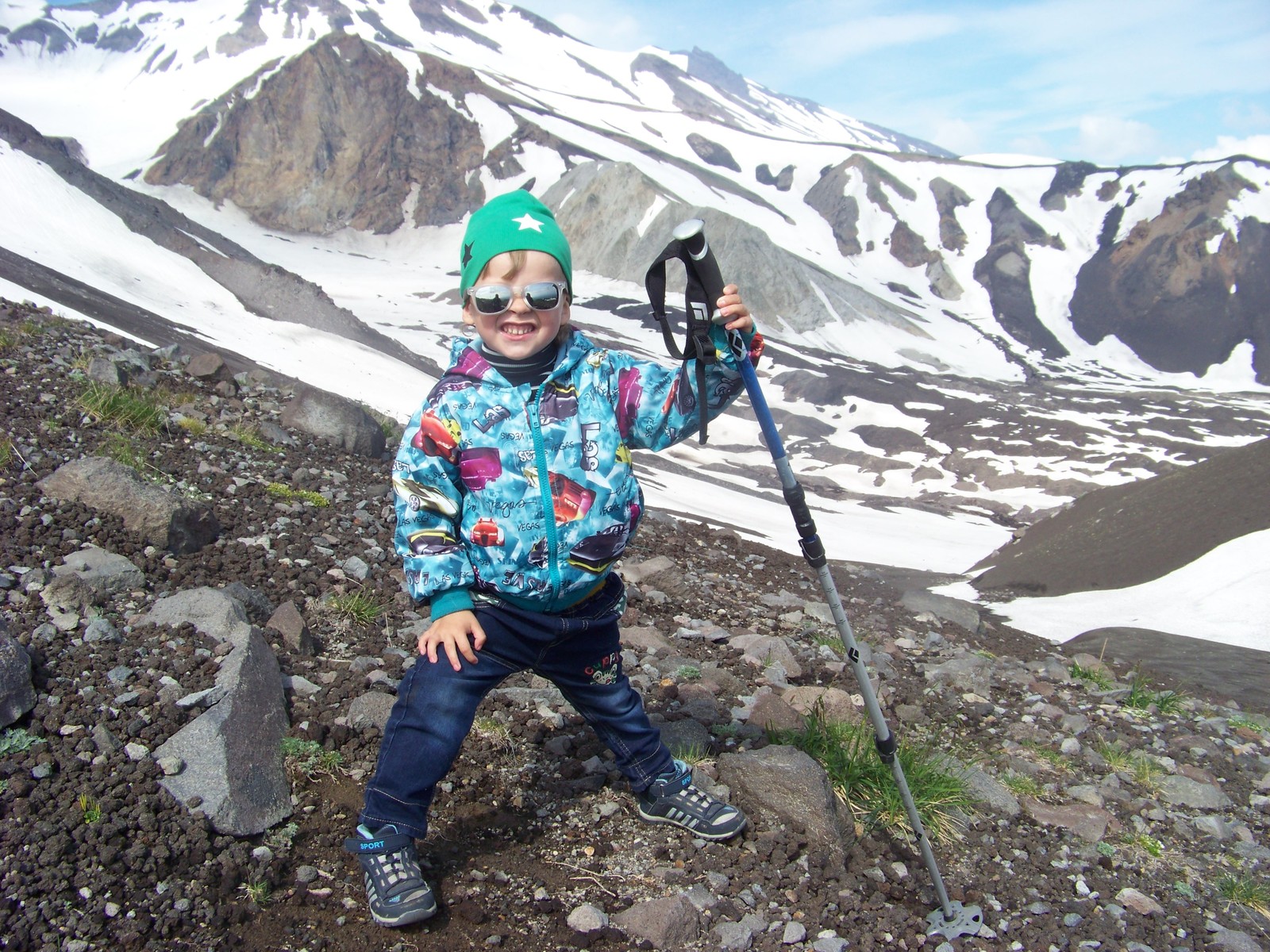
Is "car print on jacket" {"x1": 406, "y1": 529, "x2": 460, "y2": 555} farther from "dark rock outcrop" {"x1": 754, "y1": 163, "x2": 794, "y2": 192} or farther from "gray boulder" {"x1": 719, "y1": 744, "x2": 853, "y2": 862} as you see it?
"dark rock outcrop" {"x1": 754, "y1": 163, "x2": 794, "y2": 192}

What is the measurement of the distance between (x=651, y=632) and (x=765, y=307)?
6733cm

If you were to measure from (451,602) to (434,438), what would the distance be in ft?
1.87

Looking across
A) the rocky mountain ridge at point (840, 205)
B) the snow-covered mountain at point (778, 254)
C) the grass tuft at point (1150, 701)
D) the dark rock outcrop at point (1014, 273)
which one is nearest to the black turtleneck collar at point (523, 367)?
the grass tuft at point (1150, 701)

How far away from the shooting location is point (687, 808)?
3611mm

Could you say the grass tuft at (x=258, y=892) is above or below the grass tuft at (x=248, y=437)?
below

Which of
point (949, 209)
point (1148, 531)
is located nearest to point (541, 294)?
point (1148, 531)

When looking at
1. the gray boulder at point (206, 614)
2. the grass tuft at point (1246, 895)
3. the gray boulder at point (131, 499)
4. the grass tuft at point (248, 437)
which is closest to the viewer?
the grass tuft at point (1246, 895)

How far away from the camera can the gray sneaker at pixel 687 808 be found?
3578mm

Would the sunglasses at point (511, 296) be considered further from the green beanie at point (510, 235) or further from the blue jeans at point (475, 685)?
the blue jeans at point (475, 685)

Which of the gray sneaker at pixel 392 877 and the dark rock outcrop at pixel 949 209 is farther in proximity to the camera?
the dark rock outcrop at pixel 949 209

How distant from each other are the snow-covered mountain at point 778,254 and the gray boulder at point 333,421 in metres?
11.4

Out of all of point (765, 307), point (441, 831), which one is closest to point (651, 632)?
point (441, 831)

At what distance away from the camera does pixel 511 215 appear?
10.4ft

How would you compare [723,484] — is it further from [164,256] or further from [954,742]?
[954,742]
